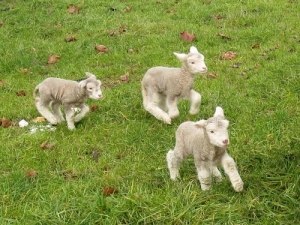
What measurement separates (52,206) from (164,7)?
26.5 ft

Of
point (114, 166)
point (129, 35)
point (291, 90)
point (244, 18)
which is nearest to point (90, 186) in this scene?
point (114, 166)

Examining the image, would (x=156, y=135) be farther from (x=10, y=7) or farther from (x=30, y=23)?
(x=10, y=7)

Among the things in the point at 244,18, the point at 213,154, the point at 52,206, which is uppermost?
the point at 213,154

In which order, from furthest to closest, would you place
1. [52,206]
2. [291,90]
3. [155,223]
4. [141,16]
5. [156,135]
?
[141,16], [291,90], [156,135], [52,206], [155,223]

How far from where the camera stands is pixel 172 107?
21.0 ft

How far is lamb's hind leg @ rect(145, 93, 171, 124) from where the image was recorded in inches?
252

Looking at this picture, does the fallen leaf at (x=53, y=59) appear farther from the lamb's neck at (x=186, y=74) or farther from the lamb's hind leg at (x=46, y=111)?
the lamb's neck at (x=186, y=74)

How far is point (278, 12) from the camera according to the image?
10.5m

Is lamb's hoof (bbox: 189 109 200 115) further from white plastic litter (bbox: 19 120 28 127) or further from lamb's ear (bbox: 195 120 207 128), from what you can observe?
white plastic litter (bbox: 19 120 28 127)

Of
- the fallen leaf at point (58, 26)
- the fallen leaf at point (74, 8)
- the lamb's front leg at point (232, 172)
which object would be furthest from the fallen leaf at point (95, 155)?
the fallen leaf at point (74, 8)

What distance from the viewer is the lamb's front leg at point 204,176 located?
15.2 ft

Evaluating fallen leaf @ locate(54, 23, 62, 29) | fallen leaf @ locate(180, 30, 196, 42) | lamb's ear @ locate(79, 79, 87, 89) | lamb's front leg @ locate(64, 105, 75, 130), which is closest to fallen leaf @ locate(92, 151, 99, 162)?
lamb's front leg @ locate(64, 105, 75, 130)

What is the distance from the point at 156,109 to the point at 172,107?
24cm

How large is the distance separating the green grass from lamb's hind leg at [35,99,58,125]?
0.66 feet
